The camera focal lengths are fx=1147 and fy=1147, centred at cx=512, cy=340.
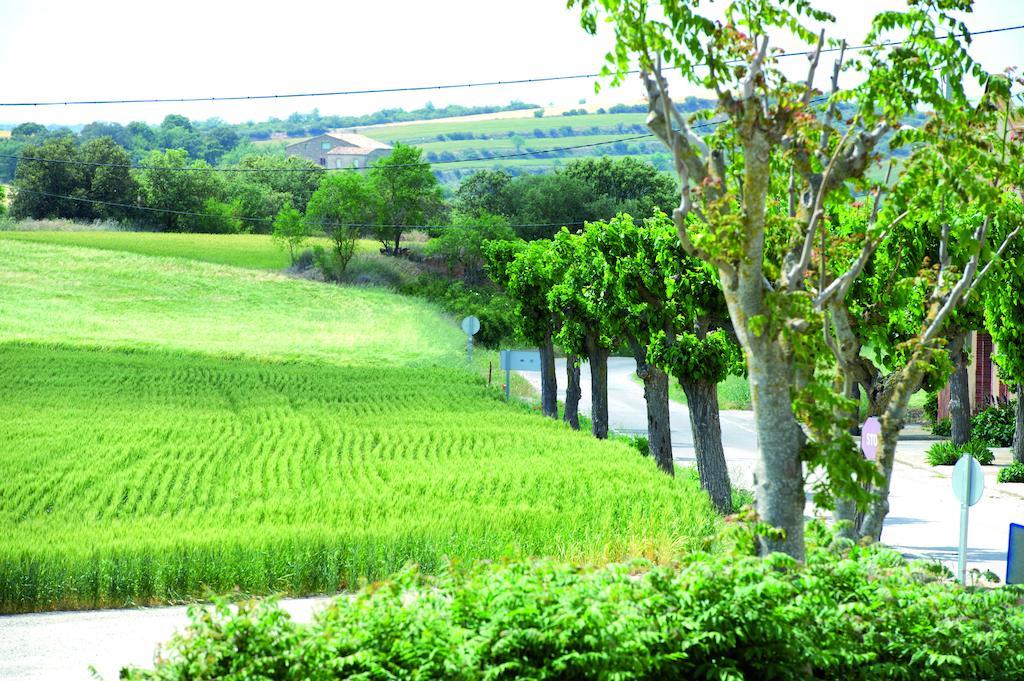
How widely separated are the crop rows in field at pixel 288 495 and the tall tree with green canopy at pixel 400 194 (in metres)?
50.1

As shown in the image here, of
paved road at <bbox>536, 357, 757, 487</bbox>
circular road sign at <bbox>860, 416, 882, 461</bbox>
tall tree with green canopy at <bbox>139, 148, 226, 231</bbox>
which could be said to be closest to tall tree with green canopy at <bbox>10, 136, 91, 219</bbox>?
tall tree with green canopy at <bbox>139, 148, 226, 231</bbox>

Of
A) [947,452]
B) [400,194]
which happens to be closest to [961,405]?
[947,452]

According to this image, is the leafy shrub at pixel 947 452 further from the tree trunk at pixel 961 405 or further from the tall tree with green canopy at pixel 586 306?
the tall tree with green canopy at pixel 586 306

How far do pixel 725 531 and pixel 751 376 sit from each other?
1.10m

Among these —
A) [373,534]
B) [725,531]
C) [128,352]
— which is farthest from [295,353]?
[725,531]

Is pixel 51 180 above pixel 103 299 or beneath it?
above

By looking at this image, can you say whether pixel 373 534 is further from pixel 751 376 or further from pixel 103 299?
pixel 103 299

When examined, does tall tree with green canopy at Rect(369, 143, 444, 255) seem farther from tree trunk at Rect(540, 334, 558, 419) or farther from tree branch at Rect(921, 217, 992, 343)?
tree branch at Rect(921, 217, 992, 343)

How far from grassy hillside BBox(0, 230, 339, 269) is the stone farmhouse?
86800 mm

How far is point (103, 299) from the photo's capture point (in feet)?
196

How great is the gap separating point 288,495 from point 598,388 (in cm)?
1232

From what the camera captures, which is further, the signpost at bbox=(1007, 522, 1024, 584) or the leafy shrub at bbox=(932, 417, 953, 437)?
the leafy shrub at bbox=(932, 417, 953, 437)

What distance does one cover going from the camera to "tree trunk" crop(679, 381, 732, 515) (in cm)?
2050

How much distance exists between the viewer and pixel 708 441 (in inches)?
810
